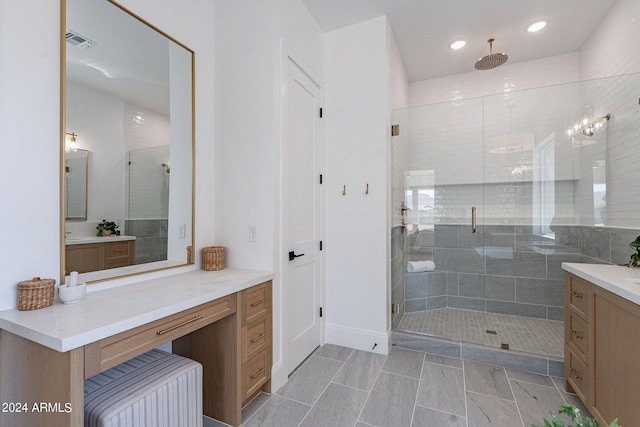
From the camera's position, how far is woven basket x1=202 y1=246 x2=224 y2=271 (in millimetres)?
2014

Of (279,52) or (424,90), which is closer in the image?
(279,52)

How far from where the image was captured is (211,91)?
2211mm

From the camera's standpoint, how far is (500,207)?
313 centimetres

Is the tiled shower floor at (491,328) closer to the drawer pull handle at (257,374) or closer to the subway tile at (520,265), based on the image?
the subway tile at (520,265)

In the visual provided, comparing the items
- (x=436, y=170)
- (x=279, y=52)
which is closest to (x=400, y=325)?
(x=436, y=170)

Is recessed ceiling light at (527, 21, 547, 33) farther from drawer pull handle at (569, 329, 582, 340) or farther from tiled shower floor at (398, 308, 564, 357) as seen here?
tiled shower floor at (398, 308, 564, 357)

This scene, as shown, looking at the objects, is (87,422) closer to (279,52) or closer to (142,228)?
(142,228)

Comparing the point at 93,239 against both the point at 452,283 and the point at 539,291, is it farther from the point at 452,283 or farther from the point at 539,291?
the point at 539,291

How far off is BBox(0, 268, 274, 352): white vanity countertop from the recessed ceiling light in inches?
131

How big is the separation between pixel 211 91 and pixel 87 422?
2067 millimetres

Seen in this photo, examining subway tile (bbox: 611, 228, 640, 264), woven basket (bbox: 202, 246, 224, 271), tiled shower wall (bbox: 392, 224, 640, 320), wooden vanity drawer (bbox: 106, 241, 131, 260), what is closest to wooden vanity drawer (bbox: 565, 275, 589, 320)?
subway tile (bbox: 611, 228, 640, 264)

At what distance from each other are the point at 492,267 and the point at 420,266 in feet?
2.49

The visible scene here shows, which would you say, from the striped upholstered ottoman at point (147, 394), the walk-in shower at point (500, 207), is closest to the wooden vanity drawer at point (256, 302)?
the striped upholstered ottoman at point (147, 394)

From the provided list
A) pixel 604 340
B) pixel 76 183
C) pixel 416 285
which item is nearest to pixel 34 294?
pixel 76 183
